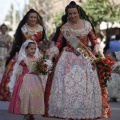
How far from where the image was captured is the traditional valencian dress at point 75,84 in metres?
8.23

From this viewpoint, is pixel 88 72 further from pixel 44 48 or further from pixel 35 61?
pixel 44 48

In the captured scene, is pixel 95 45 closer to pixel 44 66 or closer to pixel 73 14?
pixel 73 14

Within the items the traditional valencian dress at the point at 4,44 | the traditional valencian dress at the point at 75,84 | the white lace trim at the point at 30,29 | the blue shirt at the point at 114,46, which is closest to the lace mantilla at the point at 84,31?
the traditional valencian dress at the point at 75,84

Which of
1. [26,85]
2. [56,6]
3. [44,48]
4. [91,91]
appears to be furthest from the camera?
[56,6]

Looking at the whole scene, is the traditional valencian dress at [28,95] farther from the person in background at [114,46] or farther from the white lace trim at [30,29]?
the person in background at [114,46]

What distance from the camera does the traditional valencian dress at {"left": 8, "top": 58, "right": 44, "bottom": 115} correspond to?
8672 millimetres

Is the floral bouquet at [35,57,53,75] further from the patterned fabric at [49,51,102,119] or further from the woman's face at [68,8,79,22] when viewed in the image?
the woman's face at [68,8,79,22]

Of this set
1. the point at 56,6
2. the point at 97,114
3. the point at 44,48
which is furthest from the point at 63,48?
the point at 56,6

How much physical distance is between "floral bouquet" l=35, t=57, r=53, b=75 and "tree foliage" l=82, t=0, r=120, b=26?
19.3 metres

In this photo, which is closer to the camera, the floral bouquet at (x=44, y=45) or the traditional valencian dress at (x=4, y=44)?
the floral bouquet at (x=44, y=45)

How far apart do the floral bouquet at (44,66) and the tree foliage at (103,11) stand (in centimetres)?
1932

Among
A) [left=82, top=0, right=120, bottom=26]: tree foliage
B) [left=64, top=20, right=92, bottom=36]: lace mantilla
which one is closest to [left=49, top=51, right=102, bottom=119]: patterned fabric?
[left=64, top=20, right=92, bottom=36]: lace mantilla

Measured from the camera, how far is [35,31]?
35.0 feet

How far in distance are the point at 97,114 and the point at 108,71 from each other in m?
0.64
